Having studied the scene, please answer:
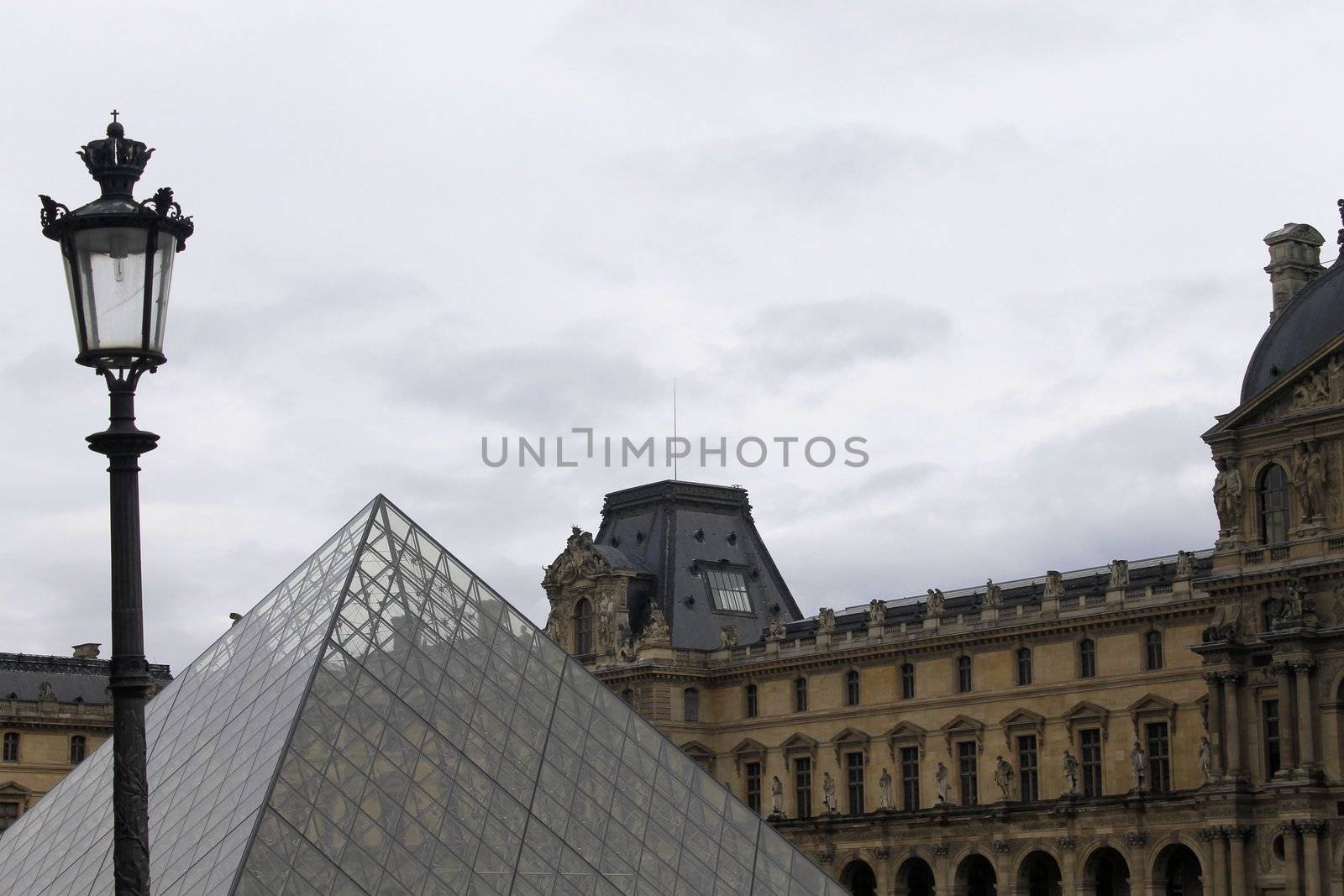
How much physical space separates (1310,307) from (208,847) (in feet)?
110

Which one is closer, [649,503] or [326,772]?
[326,772]

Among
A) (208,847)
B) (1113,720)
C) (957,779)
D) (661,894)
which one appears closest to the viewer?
(208,847)

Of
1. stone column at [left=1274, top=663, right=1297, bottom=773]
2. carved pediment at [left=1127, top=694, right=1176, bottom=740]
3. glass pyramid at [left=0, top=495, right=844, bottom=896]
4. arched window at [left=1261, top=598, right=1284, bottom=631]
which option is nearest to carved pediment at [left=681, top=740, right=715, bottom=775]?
carved pediment at [left=1127, top=694, right=1176, bottom=740]

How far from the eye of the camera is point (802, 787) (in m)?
67.4

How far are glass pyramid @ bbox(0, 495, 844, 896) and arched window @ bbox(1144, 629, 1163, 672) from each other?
30783 mm

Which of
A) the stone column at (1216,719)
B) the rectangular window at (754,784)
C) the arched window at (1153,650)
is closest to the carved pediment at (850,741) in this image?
the rectangular window at (754,784)

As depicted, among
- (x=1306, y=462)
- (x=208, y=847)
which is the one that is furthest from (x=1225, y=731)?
(x=208, y=847)

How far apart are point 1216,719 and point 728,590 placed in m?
26.6

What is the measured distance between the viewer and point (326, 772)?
24906 millimetres

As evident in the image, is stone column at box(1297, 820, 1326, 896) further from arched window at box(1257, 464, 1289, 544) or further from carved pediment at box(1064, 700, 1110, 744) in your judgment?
carved pediment at box(1064, 700, 1110, 744)

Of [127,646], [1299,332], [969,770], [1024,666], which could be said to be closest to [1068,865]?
[969,770]

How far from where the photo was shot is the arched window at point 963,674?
62.8 meters

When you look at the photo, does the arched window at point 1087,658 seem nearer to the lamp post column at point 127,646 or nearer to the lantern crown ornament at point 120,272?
the lamp post column at point 127,646

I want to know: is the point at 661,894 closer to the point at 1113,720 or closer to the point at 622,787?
the point at 622,787
